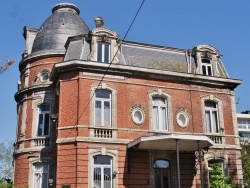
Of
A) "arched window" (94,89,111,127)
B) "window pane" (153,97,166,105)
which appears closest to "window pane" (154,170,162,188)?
"arched window" (94,89,111,127)

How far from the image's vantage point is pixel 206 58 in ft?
66.7

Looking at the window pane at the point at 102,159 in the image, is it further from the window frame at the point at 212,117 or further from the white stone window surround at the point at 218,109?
the window frame at the point at 212,117

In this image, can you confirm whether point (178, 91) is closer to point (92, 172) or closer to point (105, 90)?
point (105, 90)

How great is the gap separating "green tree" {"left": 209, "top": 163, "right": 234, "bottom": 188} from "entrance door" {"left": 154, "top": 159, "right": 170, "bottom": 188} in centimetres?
225

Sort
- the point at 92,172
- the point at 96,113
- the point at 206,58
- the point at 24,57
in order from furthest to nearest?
the point at 24,57
the point at 206,58
the point at 96,113
the point at 92,172

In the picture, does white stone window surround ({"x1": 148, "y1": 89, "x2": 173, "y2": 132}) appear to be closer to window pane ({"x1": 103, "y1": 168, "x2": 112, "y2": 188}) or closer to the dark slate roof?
the dark slate roof

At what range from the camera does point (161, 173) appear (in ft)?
56.8

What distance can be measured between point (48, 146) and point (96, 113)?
3.92 meters

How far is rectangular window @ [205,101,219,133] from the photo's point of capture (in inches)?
754

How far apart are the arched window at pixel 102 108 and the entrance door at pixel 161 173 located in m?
3.27

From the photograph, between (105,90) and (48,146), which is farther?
(48,146)

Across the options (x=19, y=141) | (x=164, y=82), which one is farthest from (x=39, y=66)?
(x=164, y=82)

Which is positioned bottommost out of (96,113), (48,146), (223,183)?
(223,183)

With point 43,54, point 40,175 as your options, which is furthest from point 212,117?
point 43,54
